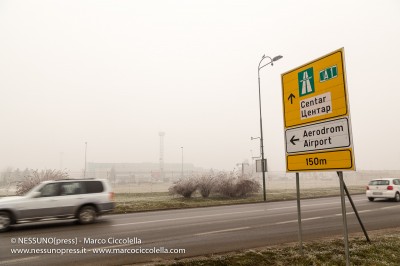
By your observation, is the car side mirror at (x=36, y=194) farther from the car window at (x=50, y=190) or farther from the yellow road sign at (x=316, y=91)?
the yellow road sign at (x=316, y=91)

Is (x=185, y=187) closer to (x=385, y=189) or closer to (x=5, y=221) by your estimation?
(x=385, y=189)

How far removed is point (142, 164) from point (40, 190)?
148593 millimetres

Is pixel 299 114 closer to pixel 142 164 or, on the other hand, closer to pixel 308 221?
pixel 308 221

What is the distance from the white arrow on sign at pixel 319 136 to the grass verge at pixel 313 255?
7.52 feet

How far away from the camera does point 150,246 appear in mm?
7582

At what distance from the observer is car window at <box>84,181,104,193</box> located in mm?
11863

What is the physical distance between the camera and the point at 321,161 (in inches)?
198

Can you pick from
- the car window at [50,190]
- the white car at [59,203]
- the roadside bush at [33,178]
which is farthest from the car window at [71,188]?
the roadside bush at [33,178]

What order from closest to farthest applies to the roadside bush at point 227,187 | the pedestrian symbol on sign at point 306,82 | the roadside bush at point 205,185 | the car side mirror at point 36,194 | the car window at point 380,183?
the pedestrian symbol on sign at point 306,82 < the car side mirror at point 36,194 < the car window at point 380,183 < the roadside bush at point 205,185 < the roadside bush at point 227,187

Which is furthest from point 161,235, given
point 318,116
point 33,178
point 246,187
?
point 33,178

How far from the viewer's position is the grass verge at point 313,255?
19.2 feet

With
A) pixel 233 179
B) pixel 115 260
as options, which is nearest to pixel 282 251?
pixel 115 260

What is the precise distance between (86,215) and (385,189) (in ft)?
59.5

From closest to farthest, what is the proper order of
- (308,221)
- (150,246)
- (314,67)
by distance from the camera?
1. (314,67)
2. (150,246)
3. (308,221)
